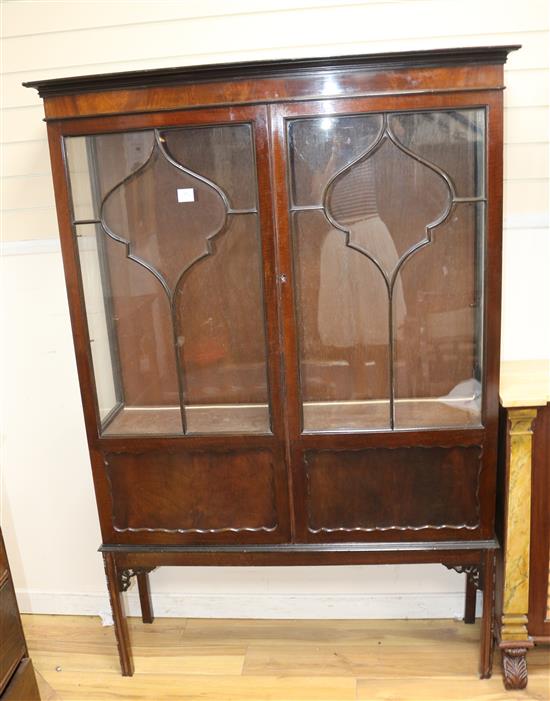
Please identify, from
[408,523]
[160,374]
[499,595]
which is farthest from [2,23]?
[499,595]

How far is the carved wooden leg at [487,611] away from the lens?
1975 millimetres

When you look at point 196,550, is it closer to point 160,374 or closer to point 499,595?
point 160,374

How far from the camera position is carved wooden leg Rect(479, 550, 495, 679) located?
1975 mm

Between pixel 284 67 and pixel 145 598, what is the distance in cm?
189

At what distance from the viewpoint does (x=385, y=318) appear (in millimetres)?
1902

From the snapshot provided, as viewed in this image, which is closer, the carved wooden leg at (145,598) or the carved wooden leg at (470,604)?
the carved wooden leg at (470,604)

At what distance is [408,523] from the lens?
1971 mm

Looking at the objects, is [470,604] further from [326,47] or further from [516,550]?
[326,47]

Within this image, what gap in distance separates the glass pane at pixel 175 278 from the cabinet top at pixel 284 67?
0.43 feet

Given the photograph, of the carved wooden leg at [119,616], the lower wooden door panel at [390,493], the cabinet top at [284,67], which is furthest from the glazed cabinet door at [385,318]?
the carved wooden leg at [119,616]

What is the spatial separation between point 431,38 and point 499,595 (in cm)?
172

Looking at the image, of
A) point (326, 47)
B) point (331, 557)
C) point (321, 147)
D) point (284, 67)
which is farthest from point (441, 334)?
point (326, 47)

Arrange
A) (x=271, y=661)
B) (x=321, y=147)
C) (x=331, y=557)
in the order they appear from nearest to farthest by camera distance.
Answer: (x=321, y=147), (x=331, y=557), (x=271, y=661)

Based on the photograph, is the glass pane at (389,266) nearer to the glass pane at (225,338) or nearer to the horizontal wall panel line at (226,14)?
the glass pane at (225,338)
